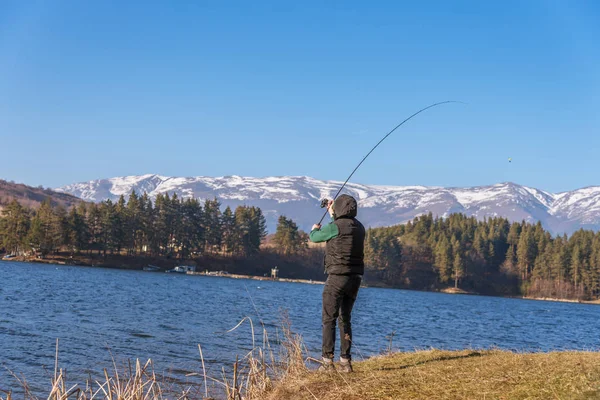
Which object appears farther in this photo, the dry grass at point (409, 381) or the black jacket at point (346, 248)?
the black jacket at point (346, 248)

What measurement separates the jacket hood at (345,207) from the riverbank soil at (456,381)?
2335mm

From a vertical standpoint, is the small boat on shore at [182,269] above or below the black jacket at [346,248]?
below

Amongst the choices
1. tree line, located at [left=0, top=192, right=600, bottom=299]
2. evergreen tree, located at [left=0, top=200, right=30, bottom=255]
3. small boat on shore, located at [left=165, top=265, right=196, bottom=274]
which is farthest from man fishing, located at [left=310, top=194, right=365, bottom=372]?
small boat on shore, located at [left=165, top=265, right=196, bottom=274]

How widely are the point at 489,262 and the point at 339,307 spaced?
14400cm

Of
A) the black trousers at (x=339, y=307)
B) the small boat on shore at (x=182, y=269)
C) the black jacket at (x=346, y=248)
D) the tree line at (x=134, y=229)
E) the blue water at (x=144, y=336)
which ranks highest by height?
the tree line at (x=134, y=229)

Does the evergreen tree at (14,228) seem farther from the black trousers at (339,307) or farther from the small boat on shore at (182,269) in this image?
the black trousers at (339,307)

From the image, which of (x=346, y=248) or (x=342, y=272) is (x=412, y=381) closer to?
(x=342, y=272)

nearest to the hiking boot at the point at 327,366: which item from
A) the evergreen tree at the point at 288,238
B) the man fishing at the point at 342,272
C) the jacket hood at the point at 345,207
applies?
the man fishing at the point at 342,272

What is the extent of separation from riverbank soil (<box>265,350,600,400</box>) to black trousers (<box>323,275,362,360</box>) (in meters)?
0.50

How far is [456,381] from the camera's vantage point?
26.8 ft

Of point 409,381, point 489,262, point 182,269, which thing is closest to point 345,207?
point 409,381

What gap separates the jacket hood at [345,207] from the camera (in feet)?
32.1

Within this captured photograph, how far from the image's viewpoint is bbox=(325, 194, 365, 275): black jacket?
31.3ft

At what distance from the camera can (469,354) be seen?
12414mm
